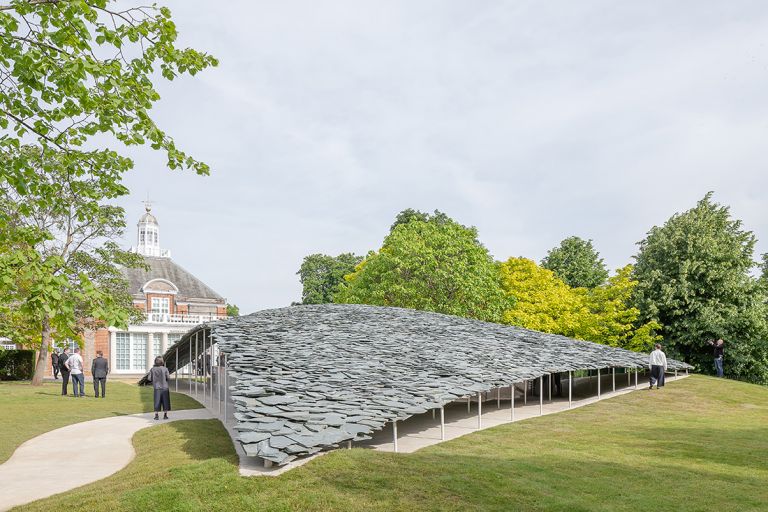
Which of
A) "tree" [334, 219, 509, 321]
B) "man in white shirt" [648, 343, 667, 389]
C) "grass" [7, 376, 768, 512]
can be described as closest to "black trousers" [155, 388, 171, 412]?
"grass" [7, 376, 768, 512]

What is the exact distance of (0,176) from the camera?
934 centimetres

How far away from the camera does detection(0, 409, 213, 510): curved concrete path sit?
1155 cm

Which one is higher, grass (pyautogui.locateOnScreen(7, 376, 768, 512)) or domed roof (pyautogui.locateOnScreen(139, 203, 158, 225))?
domed roof (pyautogui.locateOnScreen(139, 203, 158, 225))

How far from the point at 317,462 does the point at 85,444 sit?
8.06 m

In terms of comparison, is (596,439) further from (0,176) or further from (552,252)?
(552,252)

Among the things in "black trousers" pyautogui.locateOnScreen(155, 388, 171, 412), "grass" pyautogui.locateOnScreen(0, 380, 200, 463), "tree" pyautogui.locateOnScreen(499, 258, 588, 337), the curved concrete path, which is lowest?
"grass" pyautogui.locateOnScreen(0, 380, 200, 463)

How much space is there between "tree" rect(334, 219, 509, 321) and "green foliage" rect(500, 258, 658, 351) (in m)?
2.13

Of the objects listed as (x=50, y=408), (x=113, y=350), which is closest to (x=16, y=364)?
(x=113, y=350)

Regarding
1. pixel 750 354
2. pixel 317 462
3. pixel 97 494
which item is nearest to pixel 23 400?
pixel 97 494

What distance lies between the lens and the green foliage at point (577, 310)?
3894 centimetres

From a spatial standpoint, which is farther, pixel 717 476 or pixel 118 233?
pixel 118 233

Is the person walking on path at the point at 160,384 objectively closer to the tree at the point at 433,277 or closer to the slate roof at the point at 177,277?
the tree at the point at 433,277

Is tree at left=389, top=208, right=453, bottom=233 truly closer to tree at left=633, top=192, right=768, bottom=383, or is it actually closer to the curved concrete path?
tree at left=633, top=192, right=768, bottom=383

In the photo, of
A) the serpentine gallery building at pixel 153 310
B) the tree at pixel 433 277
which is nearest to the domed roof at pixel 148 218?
the serpentine gallery building at pixel 153 310
